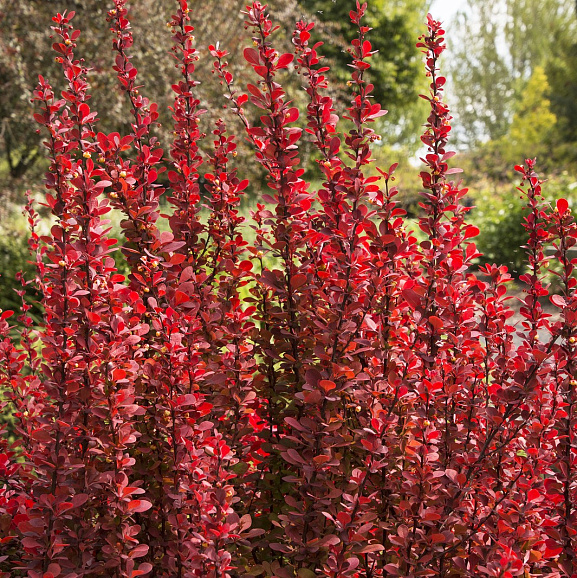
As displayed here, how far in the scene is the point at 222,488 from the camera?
125cm

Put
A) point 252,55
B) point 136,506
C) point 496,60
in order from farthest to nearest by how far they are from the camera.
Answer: point 496,60, point 252,55, point 136,506

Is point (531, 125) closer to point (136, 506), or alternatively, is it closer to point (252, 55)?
point (252, 55)

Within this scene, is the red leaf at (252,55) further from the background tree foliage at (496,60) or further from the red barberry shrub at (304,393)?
the background tree foliage at (496,60)

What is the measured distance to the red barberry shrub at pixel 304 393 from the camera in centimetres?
131

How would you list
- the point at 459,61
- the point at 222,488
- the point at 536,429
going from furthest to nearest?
the point at 459,61 → the point at 536,429 → the point at 222,488

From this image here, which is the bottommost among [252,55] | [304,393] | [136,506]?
[136,506]

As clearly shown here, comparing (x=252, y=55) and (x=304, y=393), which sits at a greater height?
(x=252, y=55)

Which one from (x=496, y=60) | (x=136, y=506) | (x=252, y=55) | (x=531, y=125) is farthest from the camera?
(x=496, y=60)

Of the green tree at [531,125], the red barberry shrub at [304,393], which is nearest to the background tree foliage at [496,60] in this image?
the green tree at [531,125]

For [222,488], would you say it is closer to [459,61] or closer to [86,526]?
[86,526]

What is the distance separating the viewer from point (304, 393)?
1.35 m

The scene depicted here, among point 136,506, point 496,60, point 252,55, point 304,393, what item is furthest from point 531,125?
point 136,506

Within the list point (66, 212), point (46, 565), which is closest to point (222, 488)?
point (46, 565)

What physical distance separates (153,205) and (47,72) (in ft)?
23.0
